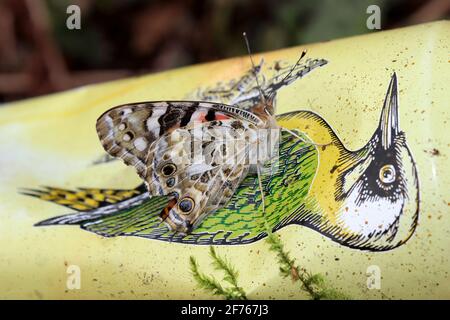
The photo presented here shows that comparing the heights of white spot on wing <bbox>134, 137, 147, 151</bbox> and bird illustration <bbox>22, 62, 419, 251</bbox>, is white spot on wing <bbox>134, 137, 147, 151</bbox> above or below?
above

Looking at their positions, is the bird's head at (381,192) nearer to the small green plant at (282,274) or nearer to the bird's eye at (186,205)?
the small green plant at (282,274)

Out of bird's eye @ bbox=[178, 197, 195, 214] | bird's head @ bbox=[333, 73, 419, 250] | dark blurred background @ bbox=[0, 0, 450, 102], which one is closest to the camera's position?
bird's head @ bbox=[333, 73, 419, 250]

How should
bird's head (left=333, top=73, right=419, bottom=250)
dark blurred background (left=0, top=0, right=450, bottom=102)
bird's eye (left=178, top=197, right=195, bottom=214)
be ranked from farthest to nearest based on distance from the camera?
dark blurred background (left=0, top=0, right=450, bottom=102) < bird's eye (left=178, top=197, right=195, bottom=214) < bird's head (left=333, top=73, right=419, bottom=250)

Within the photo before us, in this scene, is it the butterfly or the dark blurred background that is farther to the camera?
the dark blurred background

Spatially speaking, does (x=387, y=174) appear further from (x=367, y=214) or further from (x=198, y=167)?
(x=198, y=167)

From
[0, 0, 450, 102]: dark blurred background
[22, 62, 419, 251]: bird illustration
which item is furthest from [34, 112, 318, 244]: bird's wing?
[0, 0, 450, 102]: dark blurred background

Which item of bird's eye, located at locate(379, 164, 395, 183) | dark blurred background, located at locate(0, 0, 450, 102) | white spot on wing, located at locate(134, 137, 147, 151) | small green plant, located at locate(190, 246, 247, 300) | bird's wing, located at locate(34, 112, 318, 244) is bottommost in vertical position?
small green plant, located at locate(190, 246, 247, 300)

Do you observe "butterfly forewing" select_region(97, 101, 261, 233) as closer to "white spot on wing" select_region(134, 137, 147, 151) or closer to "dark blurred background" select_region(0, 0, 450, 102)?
"white spot on wing" select_region(134, 137, 147, 151)

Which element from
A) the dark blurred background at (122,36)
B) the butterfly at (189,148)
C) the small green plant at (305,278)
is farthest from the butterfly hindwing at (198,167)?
the dark blurred background at (122,36)
